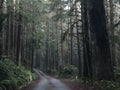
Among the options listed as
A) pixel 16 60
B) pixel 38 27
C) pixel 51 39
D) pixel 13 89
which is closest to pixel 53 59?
pixel 51 39

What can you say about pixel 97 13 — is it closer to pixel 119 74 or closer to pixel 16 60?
pixel 119 74

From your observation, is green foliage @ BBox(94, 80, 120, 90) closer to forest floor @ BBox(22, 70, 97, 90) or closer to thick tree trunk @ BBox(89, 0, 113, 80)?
thick tree trunk @ BBox(89, 0, 113, 80)

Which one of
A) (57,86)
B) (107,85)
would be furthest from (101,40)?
(57,86)

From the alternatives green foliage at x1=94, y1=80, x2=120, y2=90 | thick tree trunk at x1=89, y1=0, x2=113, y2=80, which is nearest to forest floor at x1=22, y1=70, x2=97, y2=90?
green foliage at x1=94, y1=80, x2=120, y2=90

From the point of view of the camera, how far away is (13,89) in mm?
13492

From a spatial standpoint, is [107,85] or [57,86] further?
[57,86]

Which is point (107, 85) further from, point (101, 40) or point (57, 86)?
point (57, 86)

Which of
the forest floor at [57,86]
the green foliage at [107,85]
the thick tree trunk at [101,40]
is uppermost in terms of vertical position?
the thick tree trunk at [101,40]

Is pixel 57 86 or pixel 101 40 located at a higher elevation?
pixel 101 40

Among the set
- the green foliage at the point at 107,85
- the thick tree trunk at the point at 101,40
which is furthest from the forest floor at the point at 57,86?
the thick tree trunk at the point at 101,40

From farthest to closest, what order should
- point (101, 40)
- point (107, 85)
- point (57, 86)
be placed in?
point (57, 86), point (101, 40), point (107, 85)

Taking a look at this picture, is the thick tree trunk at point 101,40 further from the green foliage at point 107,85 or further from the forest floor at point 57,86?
the forest floor at point 57,86

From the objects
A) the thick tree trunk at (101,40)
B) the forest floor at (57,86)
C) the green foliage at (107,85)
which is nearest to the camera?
the green foliage at (107,85)

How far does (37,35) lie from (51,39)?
2117cm
